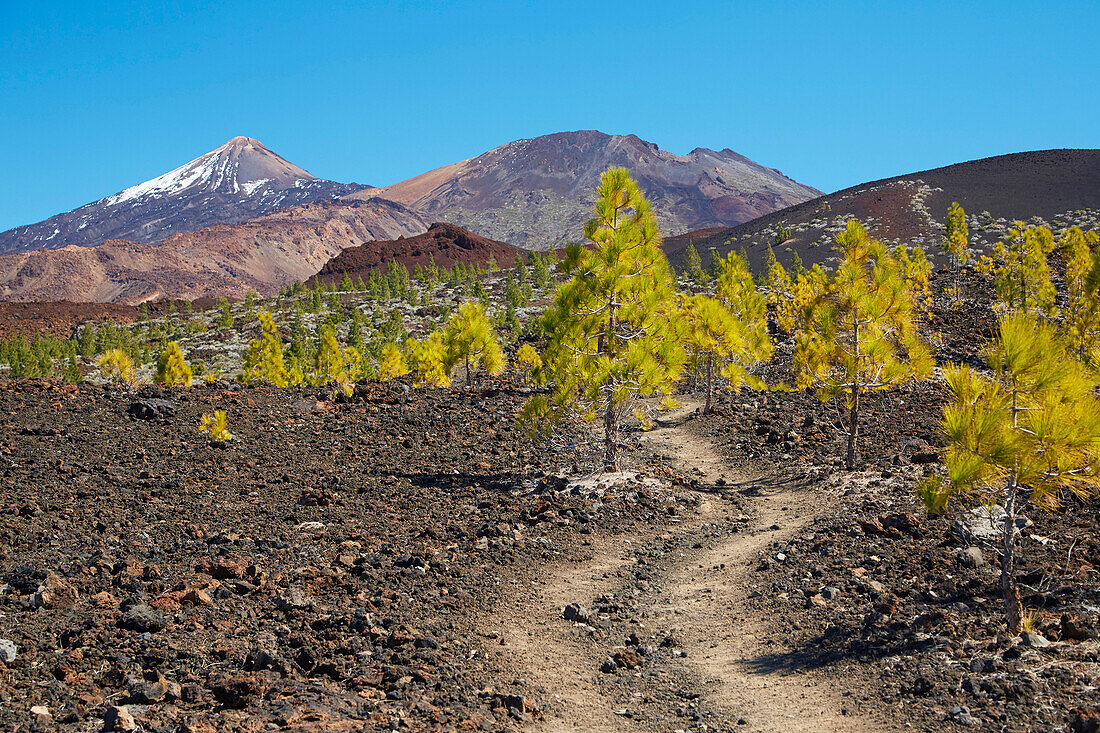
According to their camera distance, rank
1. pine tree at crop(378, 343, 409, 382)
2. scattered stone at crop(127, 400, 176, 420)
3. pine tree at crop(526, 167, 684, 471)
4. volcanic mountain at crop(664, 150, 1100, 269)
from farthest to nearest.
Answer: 1. volcanic mountain at crop(664, 150, 1100, 269)
2. pine tree at crop(378, 343, 409, 382)
3. scattered stone at crop(127, 400, 176, 420)
4. pine tree at crop(526, 167, 684, 471)

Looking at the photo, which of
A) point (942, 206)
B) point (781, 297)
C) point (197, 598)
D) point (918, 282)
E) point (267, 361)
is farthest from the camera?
point (942, 206)

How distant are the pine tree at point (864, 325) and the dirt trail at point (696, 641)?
2.99 metres

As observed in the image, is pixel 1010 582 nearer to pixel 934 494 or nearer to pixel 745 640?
pixel 934 494

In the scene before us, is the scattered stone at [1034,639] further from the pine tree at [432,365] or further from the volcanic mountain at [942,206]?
the volcanic mountain at [942,206]

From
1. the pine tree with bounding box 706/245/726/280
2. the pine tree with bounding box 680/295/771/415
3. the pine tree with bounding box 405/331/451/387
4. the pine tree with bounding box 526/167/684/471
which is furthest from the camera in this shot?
the pine tree with bounding box 706/245/726/280

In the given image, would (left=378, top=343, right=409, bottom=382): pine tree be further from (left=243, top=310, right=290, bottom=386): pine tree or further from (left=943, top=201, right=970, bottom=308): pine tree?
(left=943, top=201, right=970, bottom=308): pine tree

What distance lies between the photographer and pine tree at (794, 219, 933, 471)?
13.1 metres

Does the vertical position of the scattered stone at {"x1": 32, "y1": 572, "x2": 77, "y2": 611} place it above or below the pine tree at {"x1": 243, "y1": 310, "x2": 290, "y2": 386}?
below

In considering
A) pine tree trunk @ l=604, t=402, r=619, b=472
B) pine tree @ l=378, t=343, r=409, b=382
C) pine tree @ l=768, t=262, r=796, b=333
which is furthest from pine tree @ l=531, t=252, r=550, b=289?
pine tree trunk @ l=604, t=402, r=619, b=472

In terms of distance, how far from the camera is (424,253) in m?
153

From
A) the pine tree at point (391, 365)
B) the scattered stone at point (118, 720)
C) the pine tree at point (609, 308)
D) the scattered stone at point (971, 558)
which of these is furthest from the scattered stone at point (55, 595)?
the pine tree at point (391, 365)

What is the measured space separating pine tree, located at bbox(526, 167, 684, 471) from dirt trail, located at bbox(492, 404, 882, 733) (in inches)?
117

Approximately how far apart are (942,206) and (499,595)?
10421 cm

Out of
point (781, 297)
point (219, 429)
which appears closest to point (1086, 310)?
point (781, 297)
